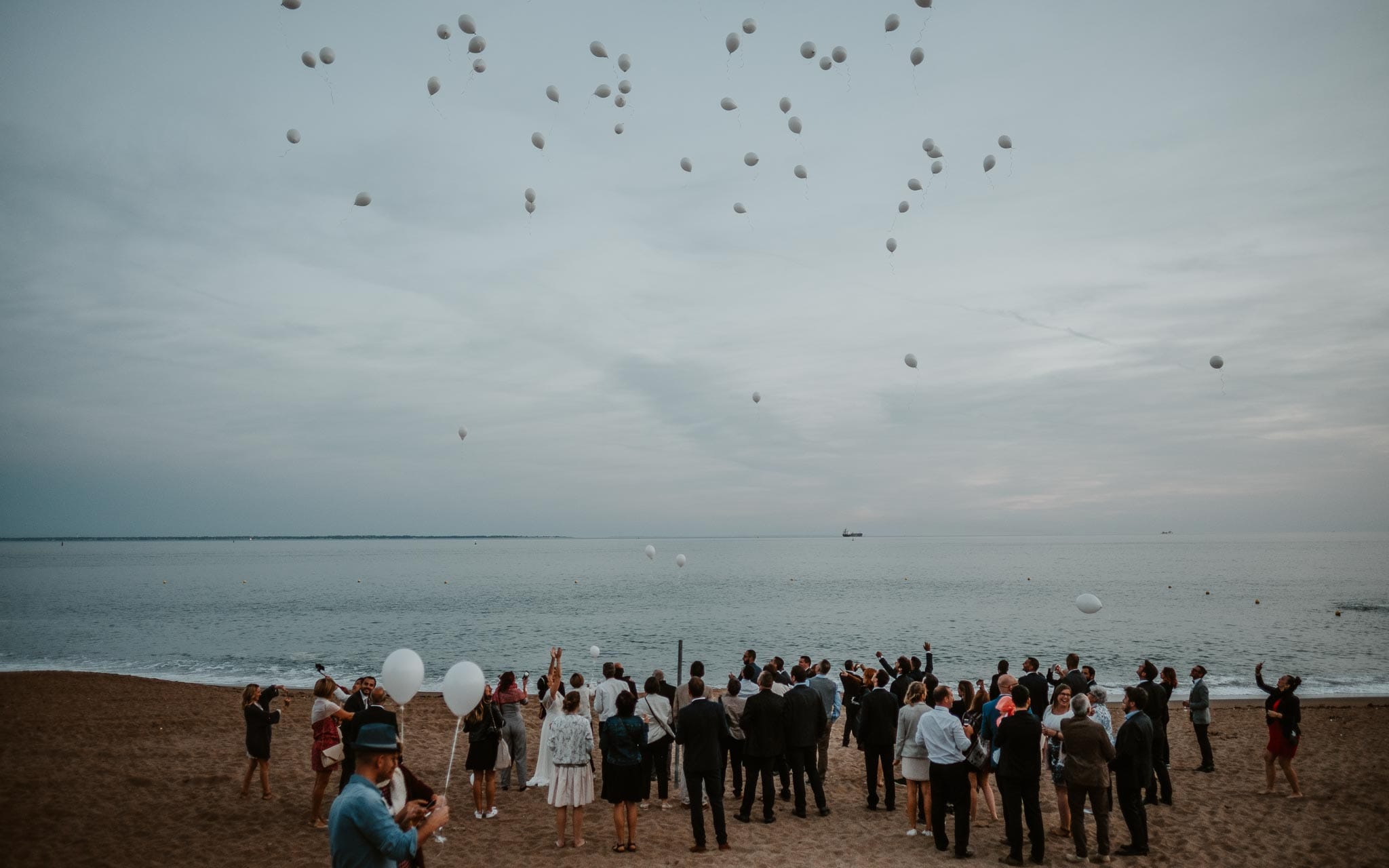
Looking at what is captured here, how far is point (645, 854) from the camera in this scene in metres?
7.70

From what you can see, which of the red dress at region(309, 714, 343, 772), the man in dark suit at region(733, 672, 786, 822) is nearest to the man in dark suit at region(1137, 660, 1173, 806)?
the man in dark suit at region(733, 672, 786, 822)

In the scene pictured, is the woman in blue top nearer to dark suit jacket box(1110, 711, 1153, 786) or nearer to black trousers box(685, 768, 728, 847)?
black trousers box(685, 768, 728, 847)

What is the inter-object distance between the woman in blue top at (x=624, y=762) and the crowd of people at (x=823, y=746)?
0.01 m

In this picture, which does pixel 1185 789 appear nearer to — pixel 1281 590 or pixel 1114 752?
pixel 1114 752

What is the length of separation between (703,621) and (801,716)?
1443 inches

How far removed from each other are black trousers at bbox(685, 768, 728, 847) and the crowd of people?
0.05ft

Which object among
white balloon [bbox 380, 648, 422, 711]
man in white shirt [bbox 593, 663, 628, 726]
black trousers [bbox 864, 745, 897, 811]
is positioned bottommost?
black trousers [bbox 864, 745, 897, 811]

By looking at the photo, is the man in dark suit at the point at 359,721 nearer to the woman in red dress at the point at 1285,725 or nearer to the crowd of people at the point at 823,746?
the crowd of people at the point at 823,746

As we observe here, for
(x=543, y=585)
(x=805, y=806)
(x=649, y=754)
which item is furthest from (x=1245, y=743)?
(x=543, y=585)

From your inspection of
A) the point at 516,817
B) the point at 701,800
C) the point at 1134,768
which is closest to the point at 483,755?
the point at 516,817

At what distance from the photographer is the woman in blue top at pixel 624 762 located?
751cm

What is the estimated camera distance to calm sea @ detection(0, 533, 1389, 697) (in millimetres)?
29156

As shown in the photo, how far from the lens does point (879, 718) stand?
8.94m

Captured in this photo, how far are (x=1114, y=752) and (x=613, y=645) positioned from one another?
92.2 feet
